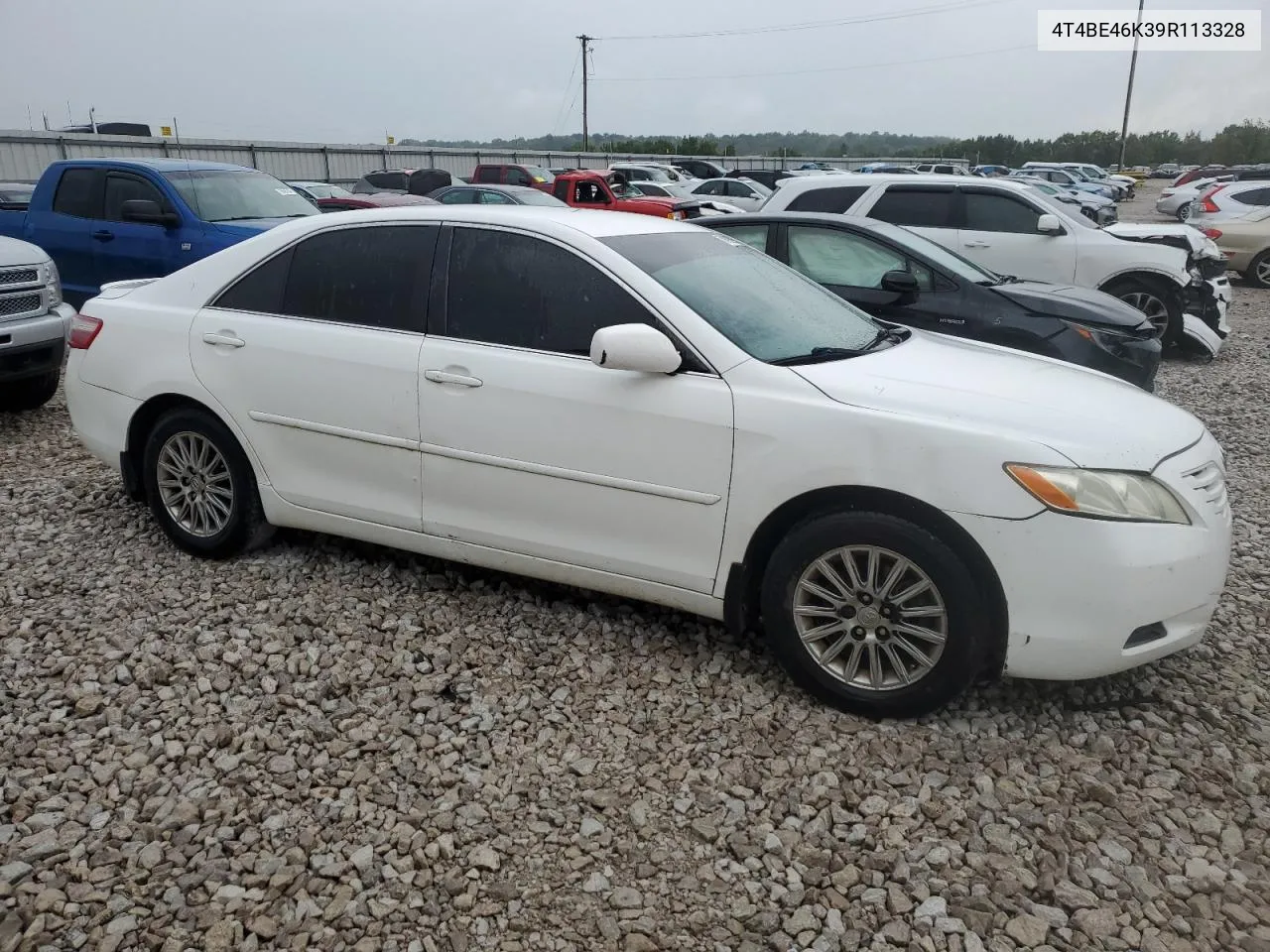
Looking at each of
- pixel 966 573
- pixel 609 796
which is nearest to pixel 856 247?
pixel 966 573

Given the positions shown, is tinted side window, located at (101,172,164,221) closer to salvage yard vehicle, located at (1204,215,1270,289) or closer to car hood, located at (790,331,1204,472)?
car hood, located at (790,331,1204,472)

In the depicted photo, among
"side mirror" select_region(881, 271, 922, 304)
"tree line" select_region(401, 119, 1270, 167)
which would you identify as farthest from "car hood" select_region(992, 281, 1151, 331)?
"tree line" select_region(401, 119, 1270, 167)

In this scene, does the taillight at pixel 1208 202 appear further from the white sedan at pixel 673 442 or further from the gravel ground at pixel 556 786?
the white sedan at pixel 673 442

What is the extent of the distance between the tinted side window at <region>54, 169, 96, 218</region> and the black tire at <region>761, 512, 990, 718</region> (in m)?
8.61

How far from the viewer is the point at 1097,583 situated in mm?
2947

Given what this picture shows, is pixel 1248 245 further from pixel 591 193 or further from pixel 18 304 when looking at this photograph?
pixel 18 304

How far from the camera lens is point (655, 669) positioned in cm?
368

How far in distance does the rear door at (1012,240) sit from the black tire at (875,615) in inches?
278

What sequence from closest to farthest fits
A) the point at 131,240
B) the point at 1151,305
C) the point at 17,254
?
1. the point at 17,254
2. the point at 131,240
3. the point at 1151,305

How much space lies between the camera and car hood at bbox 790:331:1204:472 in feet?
10.1

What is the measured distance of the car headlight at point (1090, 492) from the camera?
2.95 m

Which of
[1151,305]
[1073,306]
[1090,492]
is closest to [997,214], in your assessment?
[1151,305]

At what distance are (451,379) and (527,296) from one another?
1.42 feet

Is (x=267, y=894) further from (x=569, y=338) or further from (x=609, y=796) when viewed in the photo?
(x=569, y=338)
